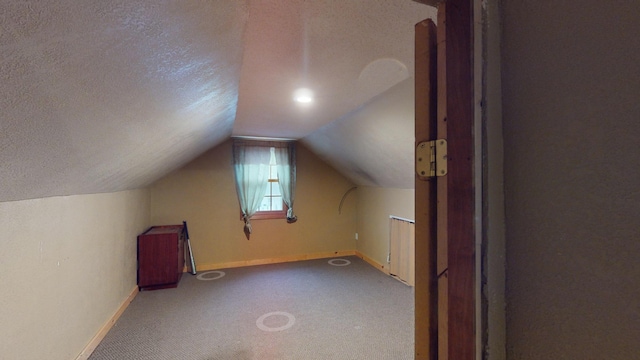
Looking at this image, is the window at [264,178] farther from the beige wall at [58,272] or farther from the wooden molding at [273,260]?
the beige wall at [58,272]

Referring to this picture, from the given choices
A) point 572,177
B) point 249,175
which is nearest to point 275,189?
point 249,175

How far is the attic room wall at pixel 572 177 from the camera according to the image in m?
0.44

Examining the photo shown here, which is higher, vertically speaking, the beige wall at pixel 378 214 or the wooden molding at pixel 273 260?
the beige wall at pixel 378 214

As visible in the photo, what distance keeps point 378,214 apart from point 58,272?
372 centimetres

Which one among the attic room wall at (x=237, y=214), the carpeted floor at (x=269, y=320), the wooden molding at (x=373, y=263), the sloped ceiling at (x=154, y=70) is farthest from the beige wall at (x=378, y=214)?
the sloped ceiling at (x=154, y=70)

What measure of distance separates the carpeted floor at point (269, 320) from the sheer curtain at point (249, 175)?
103cm

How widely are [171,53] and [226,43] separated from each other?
0.92 feet

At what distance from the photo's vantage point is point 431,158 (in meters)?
0.70

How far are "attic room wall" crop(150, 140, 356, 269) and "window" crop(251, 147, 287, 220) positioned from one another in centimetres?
12

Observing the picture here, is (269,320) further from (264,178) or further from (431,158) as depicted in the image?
(431,158)

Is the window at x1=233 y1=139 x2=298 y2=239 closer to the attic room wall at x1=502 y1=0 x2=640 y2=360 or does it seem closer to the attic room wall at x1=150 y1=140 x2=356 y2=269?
the attic room wall at x1=150 y1=140 x2=356 y2=269

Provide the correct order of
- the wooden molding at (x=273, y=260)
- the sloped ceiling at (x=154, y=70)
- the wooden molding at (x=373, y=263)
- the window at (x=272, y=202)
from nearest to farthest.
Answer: the sloped ceiling at (x=154, y=70) → the wooden molding at (x=373, y=263) → the wooden molding at (x=273, y=260) → the window at (x=272, y=202)

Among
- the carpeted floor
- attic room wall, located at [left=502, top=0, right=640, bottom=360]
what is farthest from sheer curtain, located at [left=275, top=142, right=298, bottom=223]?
attic room wall, located at [left=502, top=0, right=640, bottom=360]

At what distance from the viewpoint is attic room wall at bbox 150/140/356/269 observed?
4.20 m
